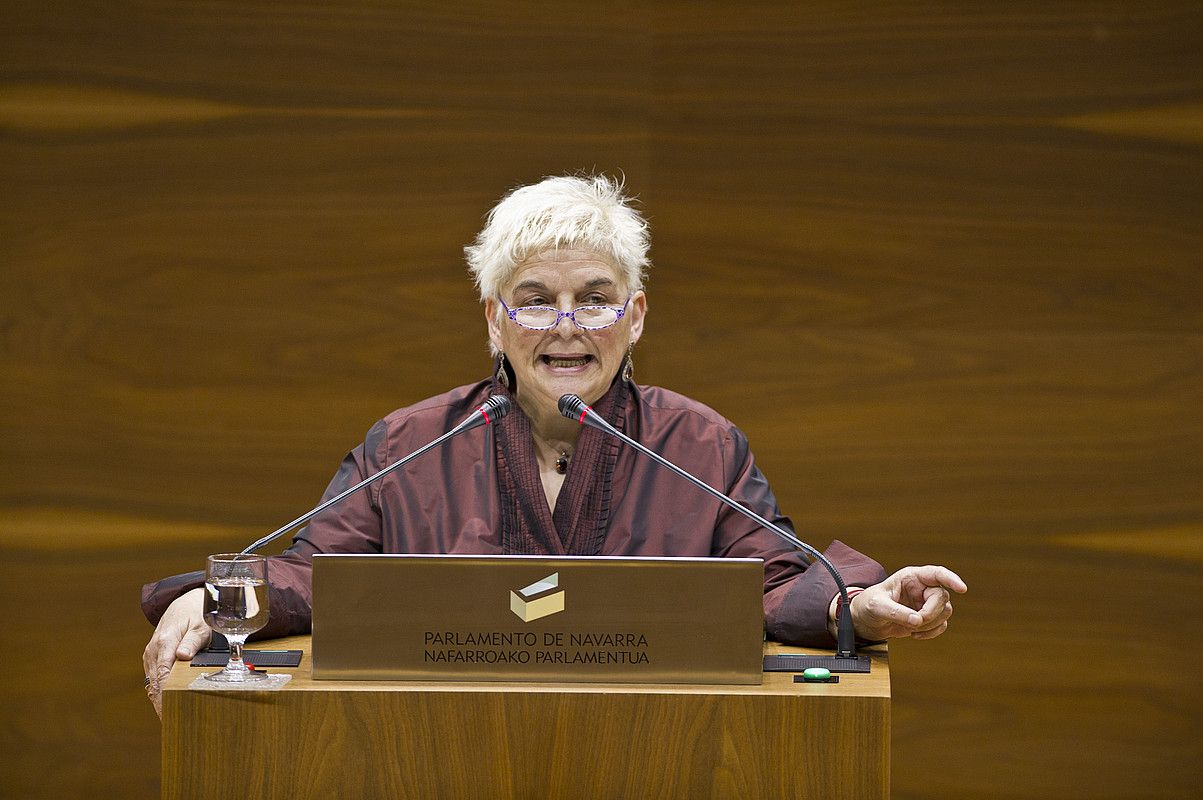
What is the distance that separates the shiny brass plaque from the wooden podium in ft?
0.17

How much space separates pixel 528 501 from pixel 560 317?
0.31m

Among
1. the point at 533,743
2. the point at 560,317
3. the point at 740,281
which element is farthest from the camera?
the point at 740,281

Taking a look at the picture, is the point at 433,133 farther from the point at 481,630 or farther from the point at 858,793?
the point at 858,793

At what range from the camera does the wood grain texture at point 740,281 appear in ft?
11.3

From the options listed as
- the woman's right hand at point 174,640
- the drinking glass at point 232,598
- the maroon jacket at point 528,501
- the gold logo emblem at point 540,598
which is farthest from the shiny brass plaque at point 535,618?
the maroon jacket at point 528,501

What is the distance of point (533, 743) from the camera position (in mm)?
1560

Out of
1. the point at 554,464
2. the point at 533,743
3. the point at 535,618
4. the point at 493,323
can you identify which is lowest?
the point at 533,743

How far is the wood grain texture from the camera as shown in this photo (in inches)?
136

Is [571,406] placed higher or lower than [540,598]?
higher

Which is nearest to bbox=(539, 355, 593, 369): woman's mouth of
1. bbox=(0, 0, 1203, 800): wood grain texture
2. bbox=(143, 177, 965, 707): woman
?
bbox=(143, 177, 965, 707): woman

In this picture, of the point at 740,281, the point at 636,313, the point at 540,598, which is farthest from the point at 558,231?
the point at 740,281

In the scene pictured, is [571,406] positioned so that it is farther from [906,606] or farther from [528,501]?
[906,606]

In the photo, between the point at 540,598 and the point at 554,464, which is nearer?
the point at 540,598

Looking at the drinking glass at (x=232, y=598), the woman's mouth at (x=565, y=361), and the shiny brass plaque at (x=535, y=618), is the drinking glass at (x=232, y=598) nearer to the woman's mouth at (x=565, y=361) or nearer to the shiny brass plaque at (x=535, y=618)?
the shiny brass plaque at (x=535, y=618)
